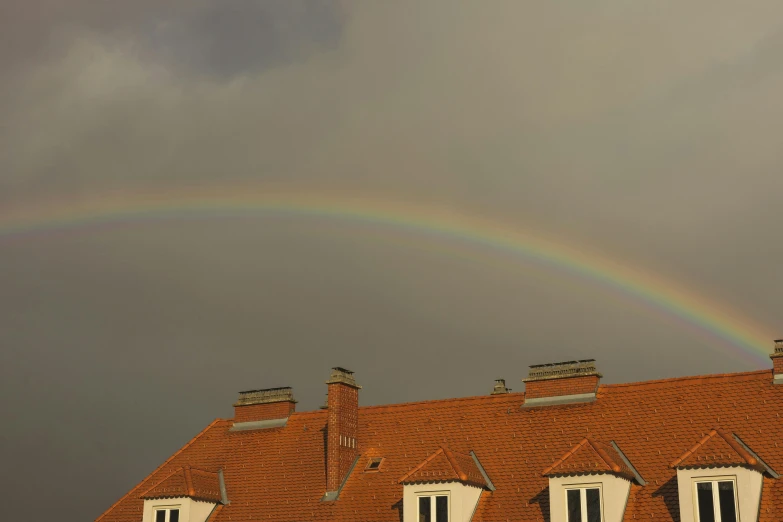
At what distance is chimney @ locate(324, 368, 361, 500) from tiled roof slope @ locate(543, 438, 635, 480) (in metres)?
10.4

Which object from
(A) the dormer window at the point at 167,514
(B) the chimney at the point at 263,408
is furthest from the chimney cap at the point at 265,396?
(A) the dormer window at the point at 167,514

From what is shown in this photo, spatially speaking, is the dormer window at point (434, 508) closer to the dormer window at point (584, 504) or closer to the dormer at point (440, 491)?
the dormer at point (440, 491)

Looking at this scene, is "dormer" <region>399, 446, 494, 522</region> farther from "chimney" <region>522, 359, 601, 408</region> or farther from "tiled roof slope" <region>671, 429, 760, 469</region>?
"tiled roof slope" <region>671, 429, 760, 469</region>

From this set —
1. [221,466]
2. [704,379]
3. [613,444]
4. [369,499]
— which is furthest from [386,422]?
[704,379]

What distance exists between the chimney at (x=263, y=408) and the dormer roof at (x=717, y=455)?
21.2m

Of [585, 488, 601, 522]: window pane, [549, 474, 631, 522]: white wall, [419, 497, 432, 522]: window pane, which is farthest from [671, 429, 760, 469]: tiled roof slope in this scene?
[419, 497, 432, 522]: window pane

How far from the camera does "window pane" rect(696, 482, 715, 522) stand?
1297 inches

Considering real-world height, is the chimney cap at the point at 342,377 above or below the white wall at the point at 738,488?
above

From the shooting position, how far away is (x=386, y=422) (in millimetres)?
45062

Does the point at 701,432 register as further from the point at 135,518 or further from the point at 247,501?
the point at 135,518

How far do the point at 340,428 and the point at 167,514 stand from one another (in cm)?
854

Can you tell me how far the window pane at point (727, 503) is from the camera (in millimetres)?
32875

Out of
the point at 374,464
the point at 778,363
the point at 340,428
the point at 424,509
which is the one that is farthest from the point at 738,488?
the point at 340,428

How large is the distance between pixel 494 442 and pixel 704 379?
9158mm
